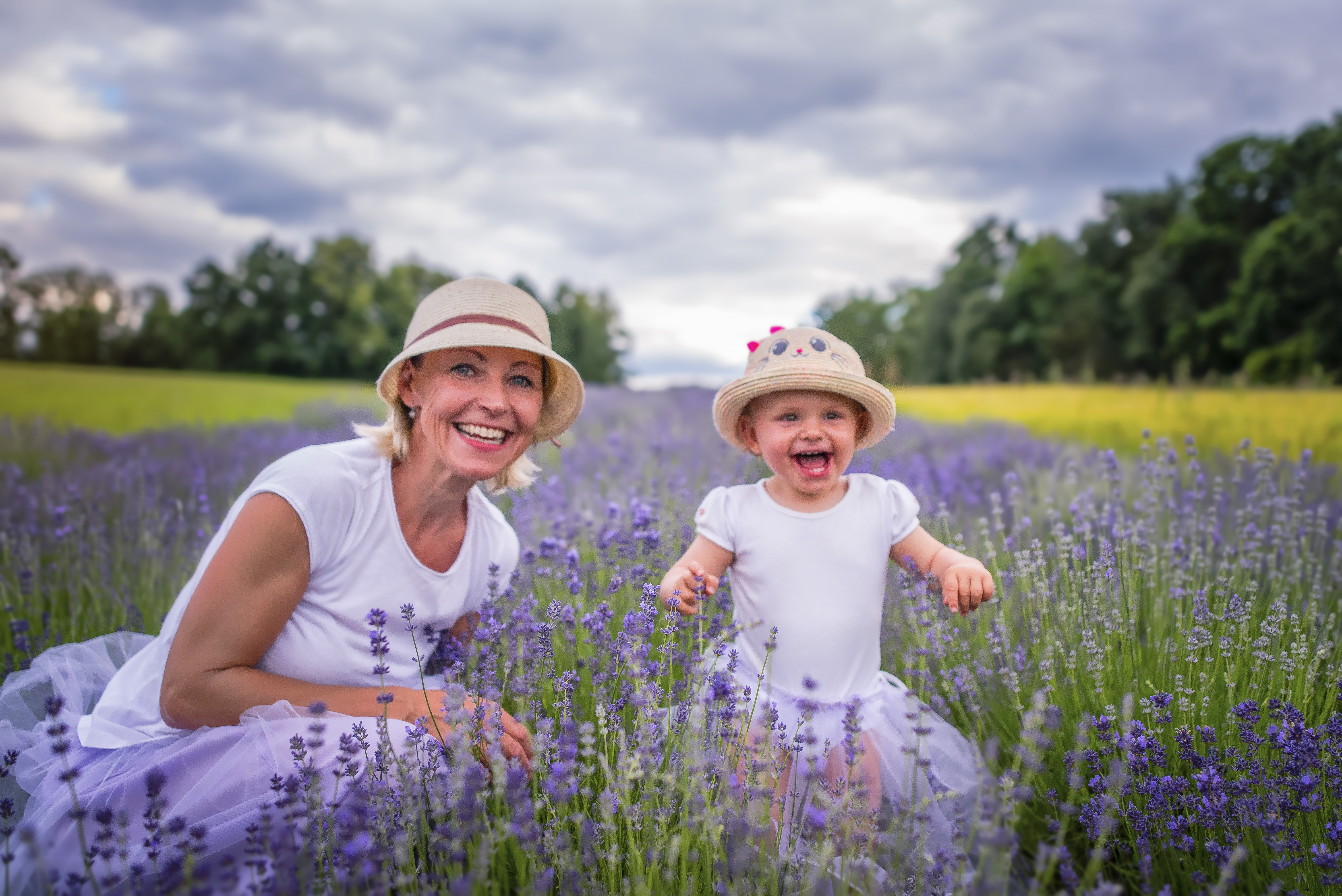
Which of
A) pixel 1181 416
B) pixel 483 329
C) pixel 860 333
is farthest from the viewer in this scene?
pixel 1181 416

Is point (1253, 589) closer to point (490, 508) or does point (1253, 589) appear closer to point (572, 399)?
point (572, 399)

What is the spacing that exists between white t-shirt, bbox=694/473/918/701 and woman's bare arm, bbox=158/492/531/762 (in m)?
0.74

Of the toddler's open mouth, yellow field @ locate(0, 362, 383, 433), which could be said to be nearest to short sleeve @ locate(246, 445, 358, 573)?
the toddler's open mouth

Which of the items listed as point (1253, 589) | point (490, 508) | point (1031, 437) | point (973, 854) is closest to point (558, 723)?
point (490, 508)

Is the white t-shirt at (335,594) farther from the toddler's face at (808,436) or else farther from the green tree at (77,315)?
the green tree at (77,315)

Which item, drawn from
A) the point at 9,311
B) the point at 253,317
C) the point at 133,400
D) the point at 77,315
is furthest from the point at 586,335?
the point at 253,317

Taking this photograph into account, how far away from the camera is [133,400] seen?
9.32 m

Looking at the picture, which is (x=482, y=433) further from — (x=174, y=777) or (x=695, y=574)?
(x=174, y=777)

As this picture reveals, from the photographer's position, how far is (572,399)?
2377 mm

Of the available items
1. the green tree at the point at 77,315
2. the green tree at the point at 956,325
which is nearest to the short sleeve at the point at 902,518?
the green tree at the point at 77,315

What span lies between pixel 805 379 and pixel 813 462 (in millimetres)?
231

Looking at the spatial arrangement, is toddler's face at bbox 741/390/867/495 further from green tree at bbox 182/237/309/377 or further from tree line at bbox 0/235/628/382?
green tree at bbox 182/237/309/377

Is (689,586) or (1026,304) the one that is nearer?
(689,586)

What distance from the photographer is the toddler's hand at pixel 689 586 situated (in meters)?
1.77
